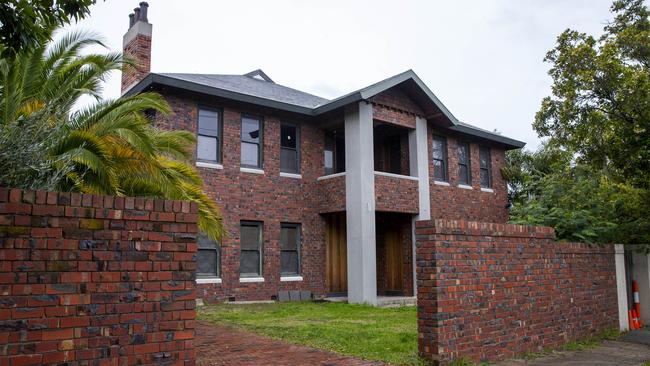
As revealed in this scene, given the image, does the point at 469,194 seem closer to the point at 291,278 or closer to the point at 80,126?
the point at 291,278

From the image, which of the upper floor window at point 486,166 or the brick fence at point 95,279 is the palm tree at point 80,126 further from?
the upper floor window at point 486,166

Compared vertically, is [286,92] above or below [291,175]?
above

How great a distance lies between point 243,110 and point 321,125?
278 cm

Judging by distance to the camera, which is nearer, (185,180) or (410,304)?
(185,180)

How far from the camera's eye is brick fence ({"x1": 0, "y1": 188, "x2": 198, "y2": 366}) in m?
3.77

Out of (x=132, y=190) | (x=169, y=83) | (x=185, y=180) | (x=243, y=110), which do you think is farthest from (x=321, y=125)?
(x=132, y=190)

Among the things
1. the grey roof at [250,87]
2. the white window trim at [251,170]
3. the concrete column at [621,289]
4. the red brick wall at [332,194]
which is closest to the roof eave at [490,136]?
the red brick wall at [332,194]

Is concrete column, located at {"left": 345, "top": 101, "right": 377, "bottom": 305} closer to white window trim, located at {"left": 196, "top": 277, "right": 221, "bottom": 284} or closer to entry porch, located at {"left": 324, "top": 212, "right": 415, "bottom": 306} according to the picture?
entry porch, located at {"left": 324, "top": 212, "right": 415, "bottom": 306}

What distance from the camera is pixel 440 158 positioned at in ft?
64.7

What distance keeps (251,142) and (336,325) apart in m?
7.18

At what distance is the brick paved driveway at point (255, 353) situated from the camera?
7.06 m

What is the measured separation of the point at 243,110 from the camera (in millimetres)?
15922

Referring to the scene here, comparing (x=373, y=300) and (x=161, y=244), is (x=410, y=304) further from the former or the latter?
(x=161, y=244)

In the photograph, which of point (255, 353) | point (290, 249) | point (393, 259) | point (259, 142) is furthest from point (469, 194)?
point (255, 353)
